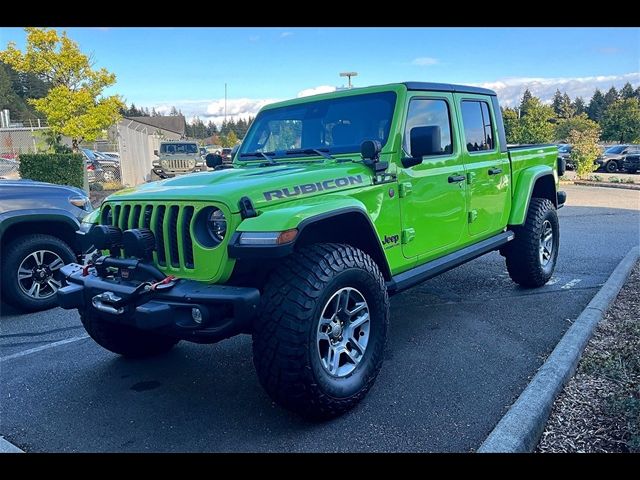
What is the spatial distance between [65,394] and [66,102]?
48.5 feet

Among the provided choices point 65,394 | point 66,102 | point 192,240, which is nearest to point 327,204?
point 192,240

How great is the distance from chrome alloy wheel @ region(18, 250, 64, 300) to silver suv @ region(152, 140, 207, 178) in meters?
16.3

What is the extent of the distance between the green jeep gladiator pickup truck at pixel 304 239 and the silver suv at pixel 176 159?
1808 centimetres

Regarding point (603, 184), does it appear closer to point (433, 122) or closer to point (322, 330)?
point (433, 122)

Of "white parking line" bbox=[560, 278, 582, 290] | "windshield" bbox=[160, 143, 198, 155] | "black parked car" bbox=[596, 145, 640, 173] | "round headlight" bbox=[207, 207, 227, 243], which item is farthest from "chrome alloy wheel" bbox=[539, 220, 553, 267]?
"black parked car" bbox=[596, 145, 640, 173]

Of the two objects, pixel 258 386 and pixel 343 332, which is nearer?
pixel 343 332

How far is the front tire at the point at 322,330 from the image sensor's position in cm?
281

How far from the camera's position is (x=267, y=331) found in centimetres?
282

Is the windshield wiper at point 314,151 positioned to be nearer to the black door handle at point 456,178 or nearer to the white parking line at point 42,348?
the black door handle at point 456,178

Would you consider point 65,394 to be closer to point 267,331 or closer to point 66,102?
point 267,331

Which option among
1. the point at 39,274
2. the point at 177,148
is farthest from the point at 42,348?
the point at 177,148

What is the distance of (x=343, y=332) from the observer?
325 cm

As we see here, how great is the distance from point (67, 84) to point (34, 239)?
43.2 feet

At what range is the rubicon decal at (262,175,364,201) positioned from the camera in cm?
316
